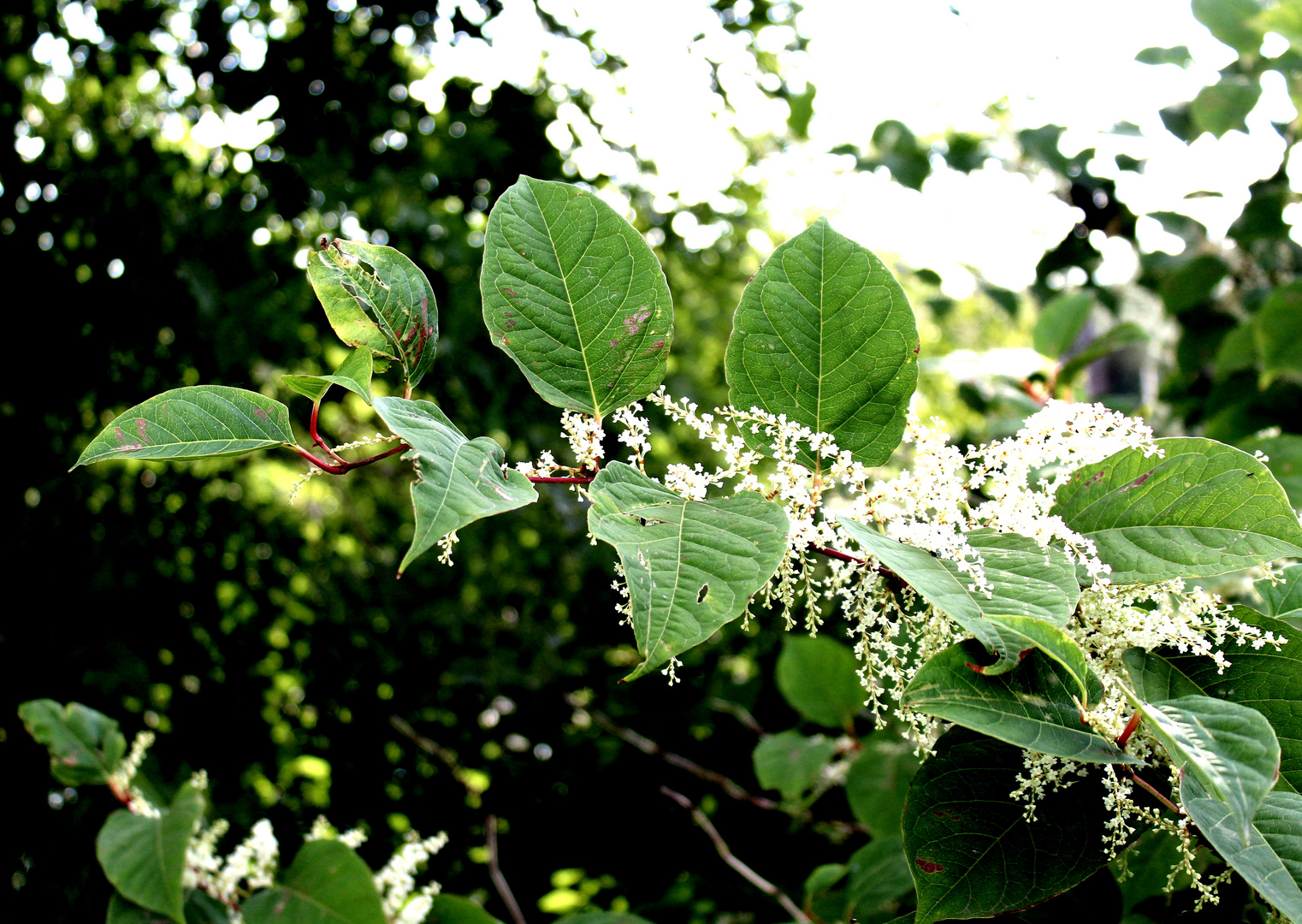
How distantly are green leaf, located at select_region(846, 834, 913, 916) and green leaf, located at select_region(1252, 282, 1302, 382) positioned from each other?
97 centimetres

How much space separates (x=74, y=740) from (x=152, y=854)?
264mm

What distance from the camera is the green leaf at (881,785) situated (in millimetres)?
1265

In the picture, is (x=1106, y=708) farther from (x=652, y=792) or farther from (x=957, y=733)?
(x=652, y=792)

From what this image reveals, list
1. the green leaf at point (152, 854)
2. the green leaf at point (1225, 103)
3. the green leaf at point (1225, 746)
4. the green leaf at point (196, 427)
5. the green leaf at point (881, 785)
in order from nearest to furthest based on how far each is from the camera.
→ 1. the green leaf at point (1225, 746)
2. the green leaf at point (196, 427)
3. the green leaf at point (152, 854)
4. the green leaf at point (881, 785)
5. the green leaf at point (1225, 103)

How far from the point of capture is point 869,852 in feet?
3.54

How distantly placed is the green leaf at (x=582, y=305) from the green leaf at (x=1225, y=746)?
1.13 ft

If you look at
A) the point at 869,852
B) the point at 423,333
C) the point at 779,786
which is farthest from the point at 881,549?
the point at 779,786

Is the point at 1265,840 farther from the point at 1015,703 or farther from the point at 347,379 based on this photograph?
the point at 347,379

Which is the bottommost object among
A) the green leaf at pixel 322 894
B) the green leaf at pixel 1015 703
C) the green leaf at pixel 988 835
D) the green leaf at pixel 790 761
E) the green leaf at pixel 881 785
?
the green leaf at pixel 790 761

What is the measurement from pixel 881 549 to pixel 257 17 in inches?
69.4

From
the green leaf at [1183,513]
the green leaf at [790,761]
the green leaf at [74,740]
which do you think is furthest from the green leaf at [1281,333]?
the green leaf at [74,740]

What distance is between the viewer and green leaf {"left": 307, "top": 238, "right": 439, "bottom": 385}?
1.81ft

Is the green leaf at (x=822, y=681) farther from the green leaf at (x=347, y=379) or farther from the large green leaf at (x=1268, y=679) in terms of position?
the green leaf at (x=347, y=379)

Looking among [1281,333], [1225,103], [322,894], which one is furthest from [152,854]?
[1225,103]
